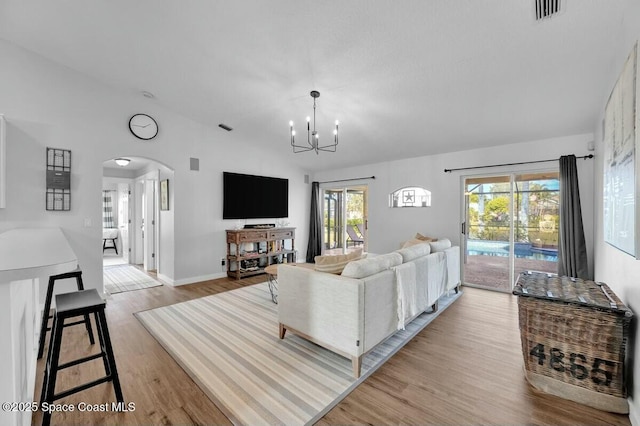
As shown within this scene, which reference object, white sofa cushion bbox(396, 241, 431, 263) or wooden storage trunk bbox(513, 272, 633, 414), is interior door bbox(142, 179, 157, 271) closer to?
white sofa cushion bbox(396, 241, 431, 263)

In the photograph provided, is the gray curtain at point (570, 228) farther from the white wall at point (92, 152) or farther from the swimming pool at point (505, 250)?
the white wall at point (92, 152)

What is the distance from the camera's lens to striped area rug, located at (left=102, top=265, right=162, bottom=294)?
4.74 meters

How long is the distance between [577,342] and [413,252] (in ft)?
5.04

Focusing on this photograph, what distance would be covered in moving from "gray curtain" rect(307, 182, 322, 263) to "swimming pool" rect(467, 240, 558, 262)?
3424mm

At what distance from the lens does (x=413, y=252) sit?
323 centimetres

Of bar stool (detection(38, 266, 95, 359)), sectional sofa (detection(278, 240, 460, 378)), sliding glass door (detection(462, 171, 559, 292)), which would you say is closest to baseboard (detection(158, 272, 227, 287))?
bar stool (detection(38, 266, 95, 359))

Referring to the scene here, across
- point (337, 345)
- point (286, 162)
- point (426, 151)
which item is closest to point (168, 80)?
point (286, 162)

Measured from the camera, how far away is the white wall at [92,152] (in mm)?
3383

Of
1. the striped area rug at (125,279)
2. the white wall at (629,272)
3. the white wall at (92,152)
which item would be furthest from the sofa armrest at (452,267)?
the striped area rug at (125,279)

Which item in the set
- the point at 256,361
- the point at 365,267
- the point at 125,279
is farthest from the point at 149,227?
the point at 365,267

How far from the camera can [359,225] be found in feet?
22.9

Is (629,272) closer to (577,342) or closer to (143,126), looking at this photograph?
(577,342)

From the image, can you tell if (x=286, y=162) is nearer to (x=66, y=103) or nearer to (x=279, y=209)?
(x=279, y=209)

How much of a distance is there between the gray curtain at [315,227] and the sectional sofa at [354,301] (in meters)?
4.05
